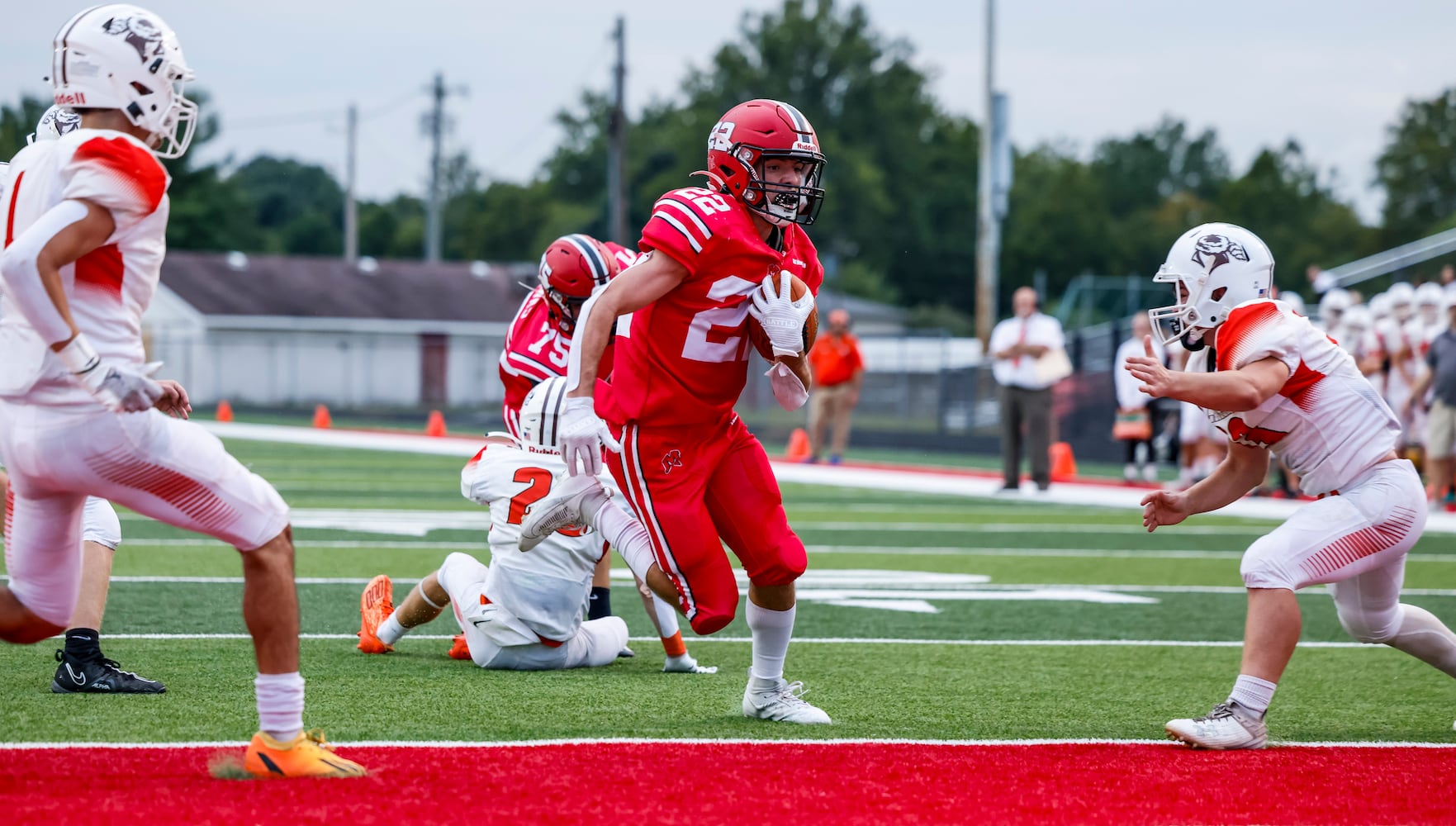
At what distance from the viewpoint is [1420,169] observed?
57.0m

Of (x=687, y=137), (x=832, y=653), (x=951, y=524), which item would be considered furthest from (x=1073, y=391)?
(x=687, y=137)

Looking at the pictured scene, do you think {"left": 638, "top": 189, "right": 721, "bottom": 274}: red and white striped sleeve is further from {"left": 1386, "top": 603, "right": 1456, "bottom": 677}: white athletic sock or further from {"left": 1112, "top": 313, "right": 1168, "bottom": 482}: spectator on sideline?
{"left": 1112, "top": 313, "right": 1168, "bottom": 482}: spectator on sideline

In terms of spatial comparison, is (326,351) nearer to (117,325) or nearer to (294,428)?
(294,428)

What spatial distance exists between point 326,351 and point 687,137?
24148mm

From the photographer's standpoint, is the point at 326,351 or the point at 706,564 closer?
the point at 706,564

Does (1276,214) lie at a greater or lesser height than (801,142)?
greater

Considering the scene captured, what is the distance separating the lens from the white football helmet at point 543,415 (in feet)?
16.3

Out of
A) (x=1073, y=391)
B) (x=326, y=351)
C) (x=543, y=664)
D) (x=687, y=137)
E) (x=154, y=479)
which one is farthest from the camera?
(x=687, y=137)

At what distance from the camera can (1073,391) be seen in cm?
2509

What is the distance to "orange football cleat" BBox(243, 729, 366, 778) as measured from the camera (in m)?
3.83

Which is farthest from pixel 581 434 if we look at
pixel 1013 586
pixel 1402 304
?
pixel 1402 304

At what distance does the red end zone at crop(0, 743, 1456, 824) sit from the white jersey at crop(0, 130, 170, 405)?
3.08 feet

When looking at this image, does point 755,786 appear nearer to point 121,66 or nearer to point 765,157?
point 765,157

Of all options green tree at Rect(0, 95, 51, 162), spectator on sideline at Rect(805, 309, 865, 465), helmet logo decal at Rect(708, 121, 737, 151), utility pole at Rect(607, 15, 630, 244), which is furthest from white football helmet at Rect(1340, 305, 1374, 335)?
green tree at Rect(0, 95, 51, 162)
